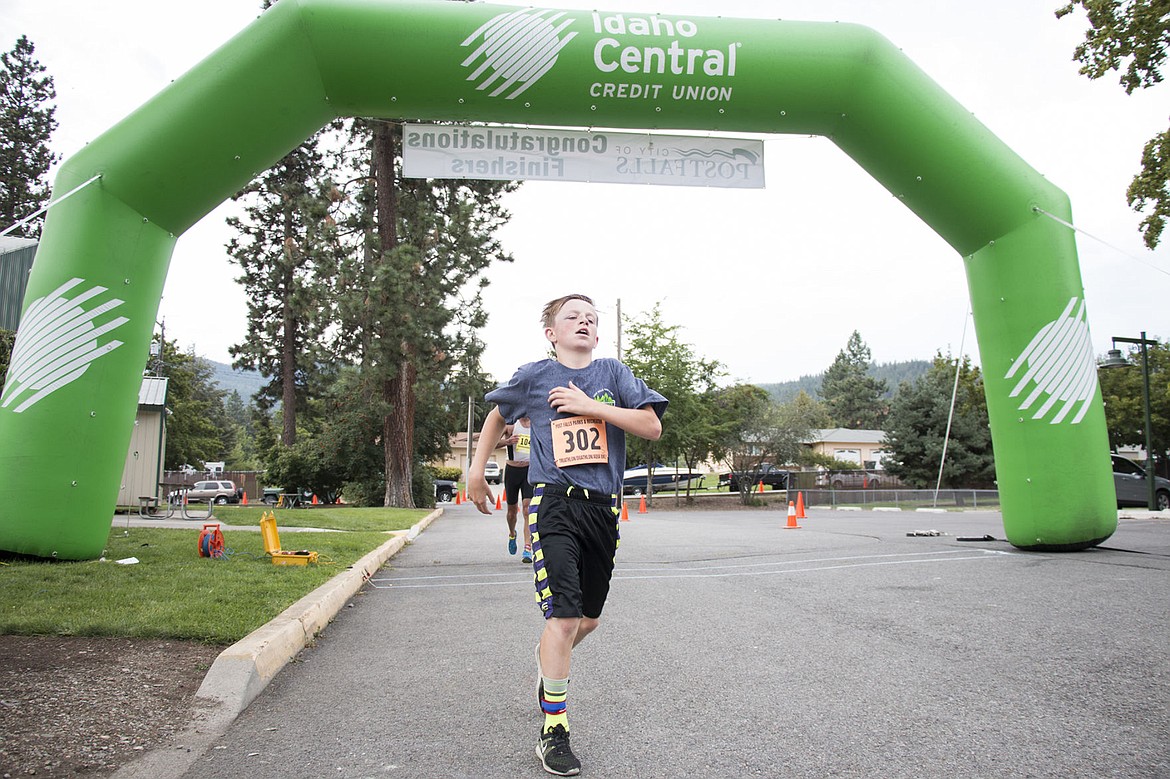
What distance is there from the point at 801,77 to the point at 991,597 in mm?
5279

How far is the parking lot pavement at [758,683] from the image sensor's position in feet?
9.43

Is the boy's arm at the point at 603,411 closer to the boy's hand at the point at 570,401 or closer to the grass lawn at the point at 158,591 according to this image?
the boy's hand at the point at 570,401

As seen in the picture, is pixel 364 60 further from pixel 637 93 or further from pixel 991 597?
pixel 991 597

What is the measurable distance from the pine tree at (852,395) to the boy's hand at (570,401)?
100257 mm

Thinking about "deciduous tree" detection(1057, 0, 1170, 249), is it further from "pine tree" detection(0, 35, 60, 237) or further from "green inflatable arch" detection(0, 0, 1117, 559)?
"pine tree" detection(0, 35, 60, 237)

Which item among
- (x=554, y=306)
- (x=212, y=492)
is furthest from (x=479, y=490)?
(x=212, y=492)

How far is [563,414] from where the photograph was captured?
341cm

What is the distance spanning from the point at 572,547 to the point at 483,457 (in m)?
0.66

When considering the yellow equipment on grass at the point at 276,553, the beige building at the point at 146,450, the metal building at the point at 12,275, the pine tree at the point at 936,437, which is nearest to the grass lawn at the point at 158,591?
the yellow equipment on grass at the point at 276,553

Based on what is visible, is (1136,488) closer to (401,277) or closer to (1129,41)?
(1129,41)

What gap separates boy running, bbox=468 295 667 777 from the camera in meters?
3.04

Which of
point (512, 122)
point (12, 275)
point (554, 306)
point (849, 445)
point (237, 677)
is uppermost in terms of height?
point (12, 275)

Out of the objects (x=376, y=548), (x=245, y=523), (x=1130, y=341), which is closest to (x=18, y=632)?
(x=376, y=548)

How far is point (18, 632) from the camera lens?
4383mm
